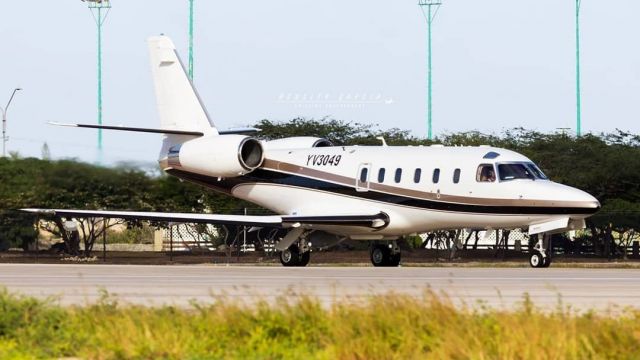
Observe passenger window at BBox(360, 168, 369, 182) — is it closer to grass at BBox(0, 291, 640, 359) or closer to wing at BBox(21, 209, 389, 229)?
wing at BBox(21, 209, 389, 229)

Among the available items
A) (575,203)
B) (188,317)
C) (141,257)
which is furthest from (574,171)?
(188,317)

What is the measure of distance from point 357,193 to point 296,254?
2.46 m

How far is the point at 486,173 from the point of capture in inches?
1282

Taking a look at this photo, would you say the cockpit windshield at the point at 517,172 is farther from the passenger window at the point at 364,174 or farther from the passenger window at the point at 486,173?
the passenger window at the point at 364,174

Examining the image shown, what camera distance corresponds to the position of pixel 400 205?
113ft

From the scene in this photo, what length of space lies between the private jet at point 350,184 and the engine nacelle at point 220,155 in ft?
0.09

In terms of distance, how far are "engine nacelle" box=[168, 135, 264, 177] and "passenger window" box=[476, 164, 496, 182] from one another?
701 centimetres

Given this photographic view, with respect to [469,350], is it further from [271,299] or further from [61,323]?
[271,299]

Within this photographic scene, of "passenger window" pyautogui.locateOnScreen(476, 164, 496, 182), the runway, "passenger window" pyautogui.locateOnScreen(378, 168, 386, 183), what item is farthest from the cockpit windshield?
the runway

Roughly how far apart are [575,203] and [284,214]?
987 centimetres

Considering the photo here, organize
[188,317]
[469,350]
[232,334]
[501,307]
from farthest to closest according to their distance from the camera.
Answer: [501,307]
[188,317]
[232,334]
[469,350]

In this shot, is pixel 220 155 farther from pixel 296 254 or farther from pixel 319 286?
pixel 319 286

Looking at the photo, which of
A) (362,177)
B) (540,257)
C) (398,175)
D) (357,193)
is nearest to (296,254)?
(357,193)

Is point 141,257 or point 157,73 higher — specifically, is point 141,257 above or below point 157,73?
below
